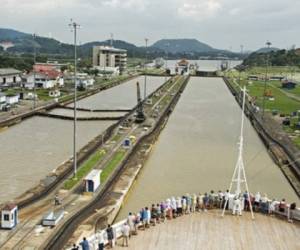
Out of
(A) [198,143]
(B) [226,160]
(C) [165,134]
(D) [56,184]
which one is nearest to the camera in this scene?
(D) [56,184]

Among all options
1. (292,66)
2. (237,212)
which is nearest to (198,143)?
(237,212)

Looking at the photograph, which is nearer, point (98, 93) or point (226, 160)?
point (226, 160)

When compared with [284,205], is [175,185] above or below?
below

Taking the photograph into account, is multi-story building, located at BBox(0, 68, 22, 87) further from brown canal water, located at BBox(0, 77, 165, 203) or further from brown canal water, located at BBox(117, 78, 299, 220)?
brown canal water, located at BBox(117, 78, 299, 220)

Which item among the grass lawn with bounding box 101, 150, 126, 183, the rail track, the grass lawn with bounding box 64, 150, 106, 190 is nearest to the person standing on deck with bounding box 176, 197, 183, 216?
the rail track

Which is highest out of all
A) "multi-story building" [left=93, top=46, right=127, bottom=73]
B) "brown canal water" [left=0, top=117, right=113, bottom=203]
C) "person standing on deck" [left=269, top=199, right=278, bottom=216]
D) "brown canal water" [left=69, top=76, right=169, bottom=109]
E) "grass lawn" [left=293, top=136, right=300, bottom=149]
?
"multi-story building" [left=93, top=46, right=127, bottom=73]

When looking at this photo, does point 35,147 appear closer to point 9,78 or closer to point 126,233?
point 126,233

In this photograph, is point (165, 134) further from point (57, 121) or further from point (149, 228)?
point (149, 228)
